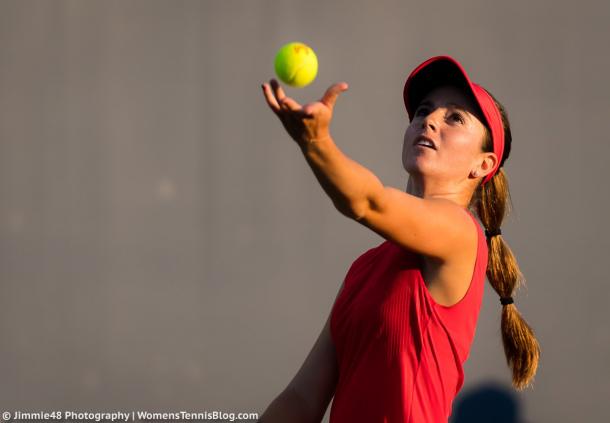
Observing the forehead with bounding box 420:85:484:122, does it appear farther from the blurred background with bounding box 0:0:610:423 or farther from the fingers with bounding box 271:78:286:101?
the blurred background with bounding box 0:0:610:423

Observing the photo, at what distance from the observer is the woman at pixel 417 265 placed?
1376mm

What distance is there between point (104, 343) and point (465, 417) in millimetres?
1491

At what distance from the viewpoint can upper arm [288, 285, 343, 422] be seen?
1.88 metres

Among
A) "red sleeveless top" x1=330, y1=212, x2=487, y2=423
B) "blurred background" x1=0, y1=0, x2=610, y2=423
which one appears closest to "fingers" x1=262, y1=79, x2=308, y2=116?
"red sleeveless top" x1=330, y1=212, x2=487, y2=423

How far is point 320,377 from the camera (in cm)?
189

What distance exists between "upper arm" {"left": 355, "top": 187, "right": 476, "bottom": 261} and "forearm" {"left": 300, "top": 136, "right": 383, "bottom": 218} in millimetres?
28

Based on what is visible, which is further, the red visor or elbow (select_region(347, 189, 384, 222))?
the red visor

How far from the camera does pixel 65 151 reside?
3.57 meters

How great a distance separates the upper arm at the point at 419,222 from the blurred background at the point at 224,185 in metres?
1.89

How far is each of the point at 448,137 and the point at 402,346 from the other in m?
0.46

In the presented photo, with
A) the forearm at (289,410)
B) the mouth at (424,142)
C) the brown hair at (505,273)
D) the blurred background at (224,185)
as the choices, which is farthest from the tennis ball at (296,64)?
the blurred background at (224,185)

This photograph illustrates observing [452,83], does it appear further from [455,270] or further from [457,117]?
[455,270]

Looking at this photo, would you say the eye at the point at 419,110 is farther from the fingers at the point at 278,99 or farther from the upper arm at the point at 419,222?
the fingers at the point at 278,99

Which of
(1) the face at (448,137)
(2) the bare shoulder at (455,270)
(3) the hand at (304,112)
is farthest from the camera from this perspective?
(1) the face at (448,137)
